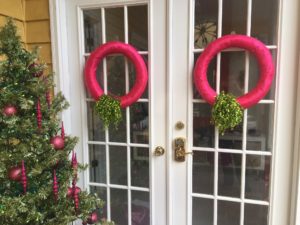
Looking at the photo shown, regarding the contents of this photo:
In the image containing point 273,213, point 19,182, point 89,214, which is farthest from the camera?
point 273,213

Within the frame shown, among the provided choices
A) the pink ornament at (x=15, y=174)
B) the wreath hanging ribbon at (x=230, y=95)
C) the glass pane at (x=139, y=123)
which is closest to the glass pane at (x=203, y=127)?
the wreath hanging ribbon at (x=230, y=95)

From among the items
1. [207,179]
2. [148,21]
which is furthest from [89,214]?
[148,21]

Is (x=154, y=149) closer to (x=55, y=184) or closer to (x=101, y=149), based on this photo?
(x=101, y=149)

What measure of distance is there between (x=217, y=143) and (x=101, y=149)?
0.90 metres

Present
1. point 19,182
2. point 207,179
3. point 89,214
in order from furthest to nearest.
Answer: point 207,179, point 89,214, point 19,182

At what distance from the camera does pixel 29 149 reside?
1370mm

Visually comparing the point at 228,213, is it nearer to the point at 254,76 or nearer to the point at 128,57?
the point at 254,76

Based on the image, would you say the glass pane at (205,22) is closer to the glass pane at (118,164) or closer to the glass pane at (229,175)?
the glass pane at (229,175)

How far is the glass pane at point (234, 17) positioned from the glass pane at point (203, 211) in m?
1.18

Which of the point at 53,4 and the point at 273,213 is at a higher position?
the point at 53,4

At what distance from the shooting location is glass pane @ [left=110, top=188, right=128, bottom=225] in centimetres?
203

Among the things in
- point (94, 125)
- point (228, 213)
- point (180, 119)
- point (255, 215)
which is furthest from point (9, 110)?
point (255, 215)

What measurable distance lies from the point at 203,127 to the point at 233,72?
0.42m

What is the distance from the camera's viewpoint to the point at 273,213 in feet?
5.60
